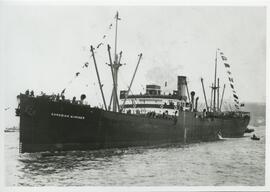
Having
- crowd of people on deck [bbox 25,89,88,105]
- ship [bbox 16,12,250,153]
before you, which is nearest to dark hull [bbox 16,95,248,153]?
ship [bbox 16,12,250,153]

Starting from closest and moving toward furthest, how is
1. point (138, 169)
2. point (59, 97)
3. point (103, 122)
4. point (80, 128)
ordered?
point (138, 169)
point (59, 97)
point (80, 128)
point (103, 122)

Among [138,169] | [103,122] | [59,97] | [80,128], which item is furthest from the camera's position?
[103,122]

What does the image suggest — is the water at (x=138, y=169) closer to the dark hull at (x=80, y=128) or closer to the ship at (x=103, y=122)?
the dark hull at (x=80, y=128)

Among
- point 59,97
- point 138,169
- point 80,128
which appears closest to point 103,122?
point 80,128

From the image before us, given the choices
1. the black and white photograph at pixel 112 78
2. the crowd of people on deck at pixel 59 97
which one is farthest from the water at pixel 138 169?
the crowd of people on deck at pixel 59 97

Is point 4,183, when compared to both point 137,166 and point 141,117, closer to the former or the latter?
point 137,166

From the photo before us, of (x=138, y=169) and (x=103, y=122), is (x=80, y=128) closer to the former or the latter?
(x=103, y=122)

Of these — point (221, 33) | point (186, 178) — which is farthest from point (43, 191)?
point (221, 33)
